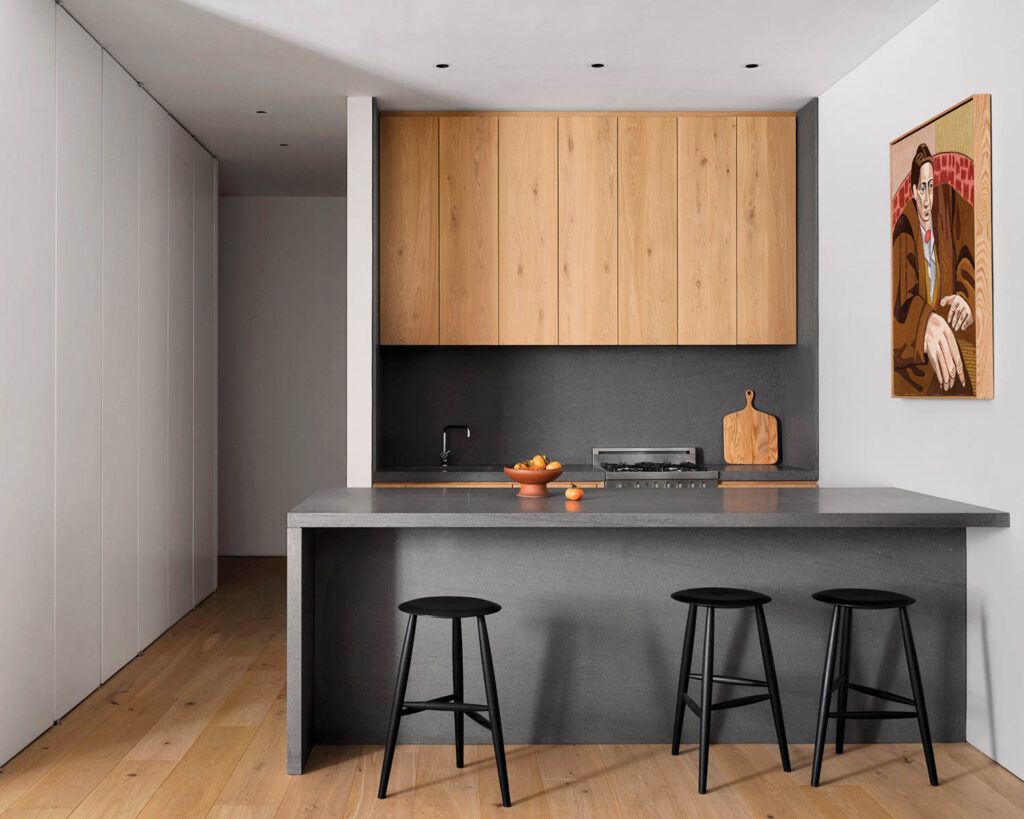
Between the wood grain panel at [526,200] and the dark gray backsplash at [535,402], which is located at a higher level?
the wood grain panel at [526,200]

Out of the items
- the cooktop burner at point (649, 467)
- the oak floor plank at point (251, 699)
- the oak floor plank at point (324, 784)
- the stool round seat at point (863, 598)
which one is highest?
the cooktop burner at point (649, 467)

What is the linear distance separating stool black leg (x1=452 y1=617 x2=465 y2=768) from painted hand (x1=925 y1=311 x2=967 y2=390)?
2.07 meters

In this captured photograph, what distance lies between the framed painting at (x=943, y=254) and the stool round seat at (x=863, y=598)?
80 centimetres

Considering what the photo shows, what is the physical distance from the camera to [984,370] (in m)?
3.45

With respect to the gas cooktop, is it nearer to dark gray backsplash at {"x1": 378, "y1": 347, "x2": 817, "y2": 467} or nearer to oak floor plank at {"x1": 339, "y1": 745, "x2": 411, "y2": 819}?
dark gray backsplash at {"x1": 378, "y1": 347, "x2": 817, "y2": 467}

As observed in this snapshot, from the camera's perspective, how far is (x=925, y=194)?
3.88 metres

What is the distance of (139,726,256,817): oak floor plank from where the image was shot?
3.07 m

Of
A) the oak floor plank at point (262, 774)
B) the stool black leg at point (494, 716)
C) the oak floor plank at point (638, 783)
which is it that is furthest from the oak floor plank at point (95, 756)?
the oak floor plank at point (638, 783)

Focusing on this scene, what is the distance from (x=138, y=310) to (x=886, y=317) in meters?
3.61

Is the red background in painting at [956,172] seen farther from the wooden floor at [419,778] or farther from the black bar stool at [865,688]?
the wooden floor at [419,778]

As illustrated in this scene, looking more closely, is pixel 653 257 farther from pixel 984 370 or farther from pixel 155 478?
Answer: pixel 155 478

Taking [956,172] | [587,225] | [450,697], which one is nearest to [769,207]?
[587,225]

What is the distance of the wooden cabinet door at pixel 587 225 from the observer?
5.41 m

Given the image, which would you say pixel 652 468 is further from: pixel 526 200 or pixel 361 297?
pixel 361 297
